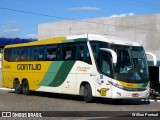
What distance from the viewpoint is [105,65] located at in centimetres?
1927

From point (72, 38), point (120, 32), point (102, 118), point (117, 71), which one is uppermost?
point (120, 32)

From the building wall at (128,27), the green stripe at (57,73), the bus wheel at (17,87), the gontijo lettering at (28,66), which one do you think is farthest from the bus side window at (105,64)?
the building wall at (128,27)

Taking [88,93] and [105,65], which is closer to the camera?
[105,65]

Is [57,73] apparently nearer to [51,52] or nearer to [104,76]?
[51,52]

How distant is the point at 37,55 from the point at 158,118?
482 inches

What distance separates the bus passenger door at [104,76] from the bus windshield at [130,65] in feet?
1.16

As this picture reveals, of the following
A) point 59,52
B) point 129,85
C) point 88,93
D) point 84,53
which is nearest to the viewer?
point 129,85

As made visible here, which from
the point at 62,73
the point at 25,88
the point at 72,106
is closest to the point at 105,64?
the point at 72,106

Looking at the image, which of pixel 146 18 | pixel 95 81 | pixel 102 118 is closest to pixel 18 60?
pixel 95 81

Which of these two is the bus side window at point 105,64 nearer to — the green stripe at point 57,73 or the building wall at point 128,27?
the green stripe at point 57,73

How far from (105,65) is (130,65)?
3.77ft

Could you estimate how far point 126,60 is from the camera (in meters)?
19.3

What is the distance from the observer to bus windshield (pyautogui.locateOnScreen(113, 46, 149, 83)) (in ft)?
62.2

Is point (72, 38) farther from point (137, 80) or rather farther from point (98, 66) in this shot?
point (137, 80)
